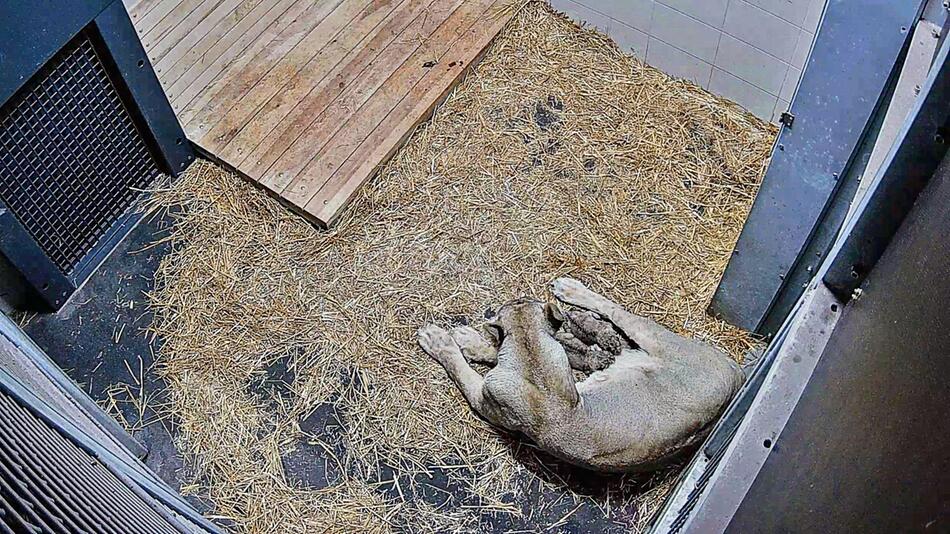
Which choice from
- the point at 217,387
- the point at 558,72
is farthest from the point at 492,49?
the point at 217,387

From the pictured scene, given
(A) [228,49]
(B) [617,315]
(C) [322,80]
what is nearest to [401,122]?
(C) [322,80]

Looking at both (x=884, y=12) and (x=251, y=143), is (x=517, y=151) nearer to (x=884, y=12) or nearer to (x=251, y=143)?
(x=251, y=143)

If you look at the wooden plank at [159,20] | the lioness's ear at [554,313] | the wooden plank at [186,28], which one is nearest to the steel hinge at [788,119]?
the lioness's ear at [554,313]

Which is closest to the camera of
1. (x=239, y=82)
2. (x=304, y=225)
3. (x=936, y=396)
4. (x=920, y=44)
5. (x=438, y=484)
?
(x=936, y=396)

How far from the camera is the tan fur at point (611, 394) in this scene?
2918 millimetres

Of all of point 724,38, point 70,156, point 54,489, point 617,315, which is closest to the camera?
point 54,489

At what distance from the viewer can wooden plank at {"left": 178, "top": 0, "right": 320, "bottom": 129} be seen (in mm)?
4141

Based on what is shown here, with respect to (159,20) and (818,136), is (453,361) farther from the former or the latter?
(159,20)

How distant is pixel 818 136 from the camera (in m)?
2.55

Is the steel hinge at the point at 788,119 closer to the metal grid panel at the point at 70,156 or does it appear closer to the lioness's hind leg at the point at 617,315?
the lioness's hind leg at the point at 617,315

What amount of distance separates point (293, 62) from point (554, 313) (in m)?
2.10

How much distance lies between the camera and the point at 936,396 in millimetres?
857

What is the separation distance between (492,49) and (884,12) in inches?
102

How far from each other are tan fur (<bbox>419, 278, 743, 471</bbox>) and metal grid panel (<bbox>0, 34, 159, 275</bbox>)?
197 centimetres
